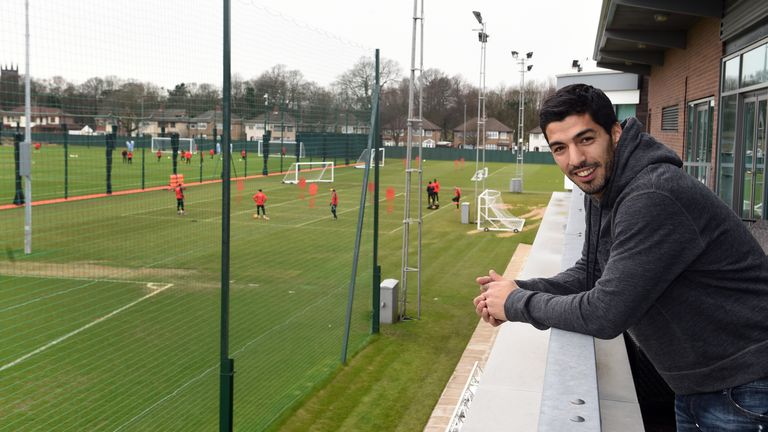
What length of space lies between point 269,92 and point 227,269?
2757mm

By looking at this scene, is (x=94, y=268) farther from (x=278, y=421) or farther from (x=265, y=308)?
(x=278, y=421)

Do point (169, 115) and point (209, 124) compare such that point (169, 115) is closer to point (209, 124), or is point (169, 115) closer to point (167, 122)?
point (167, 122)

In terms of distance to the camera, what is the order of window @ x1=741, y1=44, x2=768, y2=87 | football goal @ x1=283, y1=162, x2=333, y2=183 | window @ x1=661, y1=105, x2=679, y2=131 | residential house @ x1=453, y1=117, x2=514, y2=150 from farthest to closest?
1. residential house @ x1=453, y1=117, x2=514, y2=150
2. window @ x1=661, y1=105, x2=679, y2=131
3. football goal @ x1=283, y1=162, x2=333, y2=183
4. window @ x1=741, y1=44, x2=768, y2=87

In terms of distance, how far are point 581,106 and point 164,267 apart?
1447 centimetres

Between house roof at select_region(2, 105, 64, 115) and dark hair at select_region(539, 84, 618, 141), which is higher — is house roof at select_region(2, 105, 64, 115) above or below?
above

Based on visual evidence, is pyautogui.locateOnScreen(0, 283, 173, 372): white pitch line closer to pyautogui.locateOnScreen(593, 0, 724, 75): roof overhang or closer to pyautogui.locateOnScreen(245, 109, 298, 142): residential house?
pyautogui.locateOnScreen(245, 109, 298, 142): residential house

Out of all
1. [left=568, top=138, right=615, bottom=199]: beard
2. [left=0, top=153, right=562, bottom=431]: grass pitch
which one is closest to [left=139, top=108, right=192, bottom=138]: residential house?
[left=0, top=153, right=562, bottom=431]: grass pitch

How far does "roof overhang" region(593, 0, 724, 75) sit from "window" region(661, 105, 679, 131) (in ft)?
3.83

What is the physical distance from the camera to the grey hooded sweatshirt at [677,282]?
1.80 meters

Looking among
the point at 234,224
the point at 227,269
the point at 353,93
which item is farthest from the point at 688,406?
the point at 234,224

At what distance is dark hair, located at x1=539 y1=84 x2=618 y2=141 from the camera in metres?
2.05

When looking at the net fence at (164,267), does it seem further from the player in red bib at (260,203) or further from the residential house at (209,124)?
the player in red bib at (260,203)

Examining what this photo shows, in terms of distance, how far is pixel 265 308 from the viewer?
1199cm

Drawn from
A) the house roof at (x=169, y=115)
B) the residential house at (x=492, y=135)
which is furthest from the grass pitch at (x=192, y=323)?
the residential house at (x=492, y=135)
